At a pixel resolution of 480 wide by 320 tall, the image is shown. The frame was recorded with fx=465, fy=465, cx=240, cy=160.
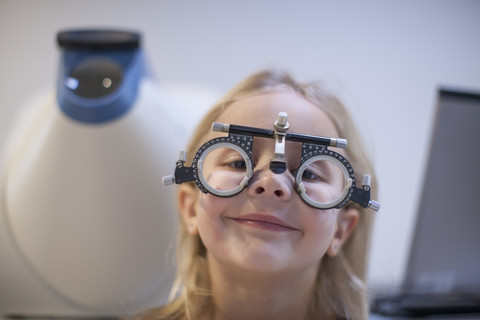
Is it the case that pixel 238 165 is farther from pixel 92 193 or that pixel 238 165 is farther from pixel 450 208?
pixel 450 208

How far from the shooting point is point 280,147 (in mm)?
495

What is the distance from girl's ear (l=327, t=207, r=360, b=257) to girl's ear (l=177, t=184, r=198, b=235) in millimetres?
187

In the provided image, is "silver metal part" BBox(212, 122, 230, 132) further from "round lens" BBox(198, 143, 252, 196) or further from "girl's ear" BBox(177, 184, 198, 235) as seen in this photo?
"girl's ear" BBox(177, 184, 198, 235)

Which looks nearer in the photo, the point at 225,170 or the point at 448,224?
the point at 225,170

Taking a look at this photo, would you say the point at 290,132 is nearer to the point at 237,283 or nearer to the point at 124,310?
the point at 237,283

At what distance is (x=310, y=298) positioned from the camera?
26.3 inches

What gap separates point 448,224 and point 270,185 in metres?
0.52

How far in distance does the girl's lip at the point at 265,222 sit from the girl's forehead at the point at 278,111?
11 cm

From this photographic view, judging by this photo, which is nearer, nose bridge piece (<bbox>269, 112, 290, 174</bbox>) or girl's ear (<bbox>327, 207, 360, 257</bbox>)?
nose bridge piece (<bbox>269, 112, 290, 174</bbox>)

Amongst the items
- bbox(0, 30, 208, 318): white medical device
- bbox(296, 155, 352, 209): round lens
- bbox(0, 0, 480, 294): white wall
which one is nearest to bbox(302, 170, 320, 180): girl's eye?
bbox(296, 155, 352, 209): round lens

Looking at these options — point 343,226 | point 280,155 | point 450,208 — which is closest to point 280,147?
point 280,155

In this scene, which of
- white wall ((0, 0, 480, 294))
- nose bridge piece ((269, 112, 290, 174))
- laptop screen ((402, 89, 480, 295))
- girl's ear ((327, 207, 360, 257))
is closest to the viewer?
nose bridge piece ((269, 112, 290, 174))

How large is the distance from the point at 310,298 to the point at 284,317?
6 cm

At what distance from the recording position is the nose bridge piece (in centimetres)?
49
